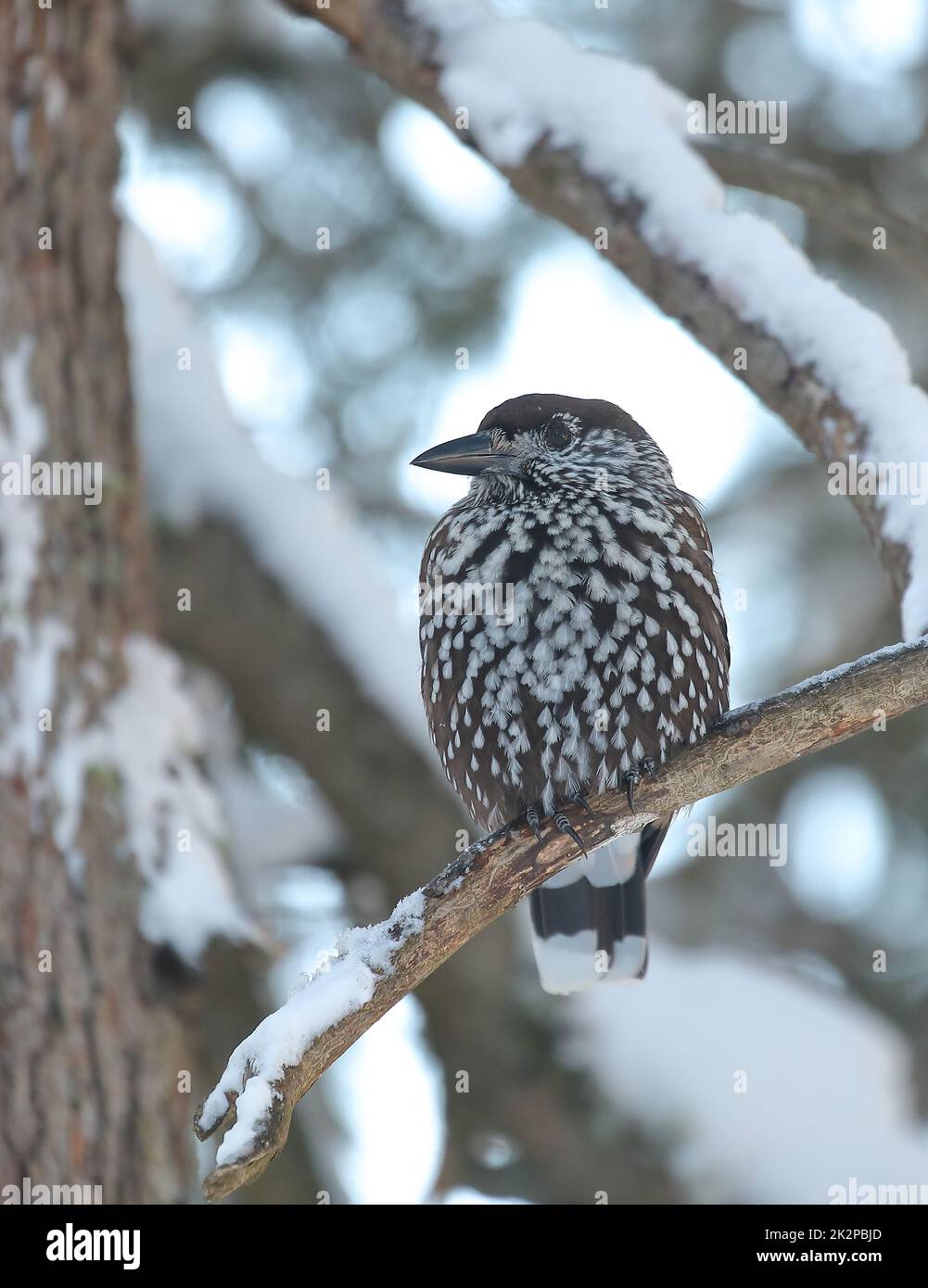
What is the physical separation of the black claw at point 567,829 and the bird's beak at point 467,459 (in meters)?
1.10

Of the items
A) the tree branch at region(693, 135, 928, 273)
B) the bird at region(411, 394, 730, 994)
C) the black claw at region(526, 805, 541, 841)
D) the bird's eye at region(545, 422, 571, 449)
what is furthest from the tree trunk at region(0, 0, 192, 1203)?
the tree branch at region(693, 135, 928, 273)

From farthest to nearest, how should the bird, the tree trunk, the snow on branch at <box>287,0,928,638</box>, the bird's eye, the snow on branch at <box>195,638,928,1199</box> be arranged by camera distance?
the bird's eye → the tree trunk → the bird → the snow on branch at <box>287,0,928,638</box> → the snow on branch at <box>195,638,928,1199</box>

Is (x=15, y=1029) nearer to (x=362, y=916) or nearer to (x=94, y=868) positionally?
(x=94, y=868)

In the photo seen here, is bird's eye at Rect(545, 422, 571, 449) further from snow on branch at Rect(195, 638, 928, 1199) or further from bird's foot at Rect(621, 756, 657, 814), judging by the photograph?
snow on branch at Rect(195, 638, 928, 1199)

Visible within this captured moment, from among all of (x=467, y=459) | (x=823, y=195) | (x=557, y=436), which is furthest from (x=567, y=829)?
(x=823, y=195)

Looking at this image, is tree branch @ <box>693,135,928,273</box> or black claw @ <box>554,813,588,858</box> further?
tree branch @ <box>693,135,928,273</box>

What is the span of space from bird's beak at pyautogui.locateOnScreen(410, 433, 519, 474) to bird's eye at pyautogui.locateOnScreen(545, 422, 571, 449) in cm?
14

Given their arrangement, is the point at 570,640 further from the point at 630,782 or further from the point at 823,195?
the point at 823,195

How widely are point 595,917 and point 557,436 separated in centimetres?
138

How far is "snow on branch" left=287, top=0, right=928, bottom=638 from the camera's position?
3.12 meters

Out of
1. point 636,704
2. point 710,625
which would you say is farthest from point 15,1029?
point 710,625

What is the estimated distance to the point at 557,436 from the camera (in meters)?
3.82

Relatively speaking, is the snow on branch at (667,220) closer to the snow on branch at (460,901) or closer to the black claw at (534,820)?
the snow on branch at (460,901)
